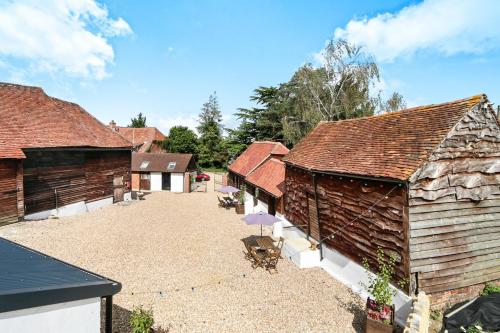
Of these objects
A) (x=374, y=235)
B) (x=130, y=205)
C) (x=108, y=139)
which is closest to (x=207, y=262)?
(x=374, y=235)

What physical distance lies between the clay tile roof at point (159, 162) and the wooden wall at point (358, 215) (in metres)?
21.4

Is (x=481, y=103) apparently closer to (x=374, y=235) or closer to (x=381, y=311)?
(x=374, y=235)

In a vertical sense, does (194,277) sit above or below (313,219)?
below

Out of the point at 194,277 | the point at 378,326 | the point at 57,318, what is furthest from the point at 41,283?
the point at 378,326

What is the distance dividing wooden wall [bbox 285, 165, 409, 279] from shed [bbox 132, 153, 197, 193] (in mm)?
20949

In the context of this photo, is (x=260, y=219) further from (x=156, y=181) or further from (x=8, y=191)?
(x=156, y=181)

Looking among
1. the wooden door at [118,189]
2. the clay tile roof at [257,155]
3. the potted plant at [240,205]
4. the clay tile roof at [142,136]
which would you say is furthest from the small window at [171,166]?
the clay tile roof at [142,136]

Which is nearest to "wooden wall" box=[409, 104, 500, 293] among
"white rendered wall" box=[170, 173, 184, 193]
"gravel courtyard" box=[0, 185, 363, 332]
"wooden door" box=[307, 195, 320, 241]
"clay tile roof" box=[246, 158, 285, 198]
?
"gravel courtyard" box=[0, 185, 363, 332]

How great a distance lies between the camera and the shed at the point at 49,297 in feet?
12.6

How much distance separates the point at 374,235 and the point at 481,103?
5.15m

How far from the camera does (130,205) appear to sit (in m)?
24.2

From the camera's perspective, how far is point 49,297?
404 cm

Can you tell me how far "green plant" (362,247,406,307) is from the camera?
296 inches

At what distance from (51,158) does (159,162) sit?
1538 cm
